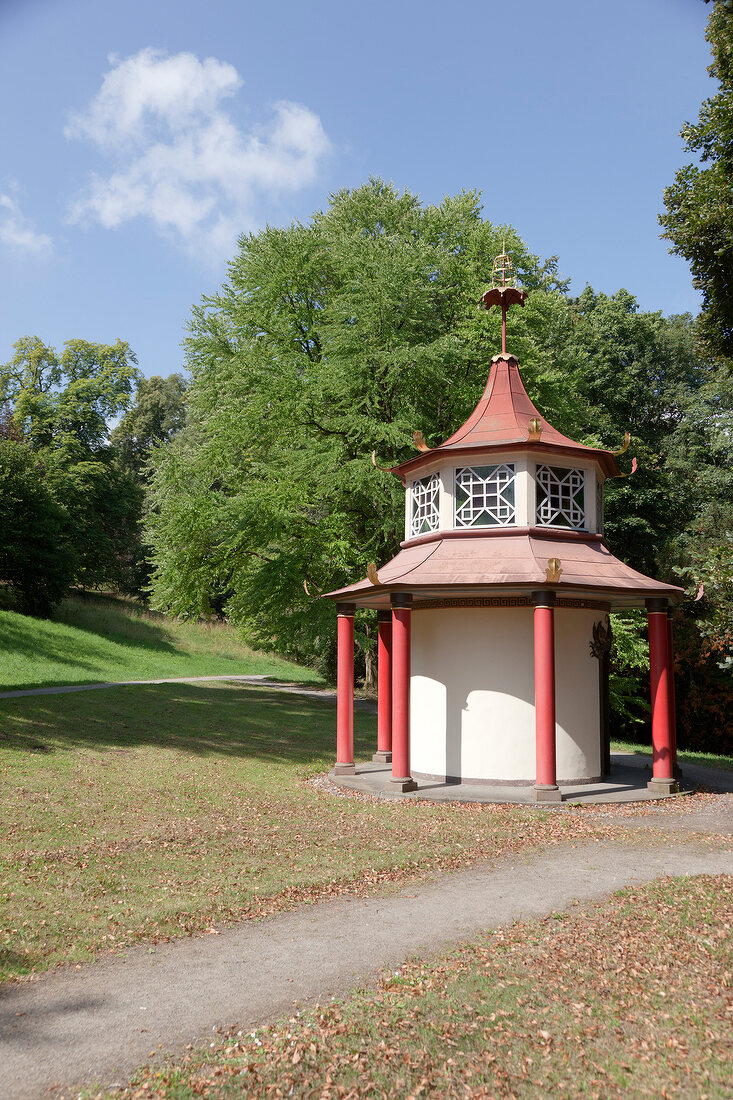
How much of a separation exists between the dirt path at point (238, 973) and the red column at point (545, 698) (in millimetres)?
4377

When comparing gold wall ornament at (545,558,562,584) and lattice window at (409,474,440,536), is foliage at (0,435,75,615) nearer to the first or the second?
lattice window at (409,474,440,536)

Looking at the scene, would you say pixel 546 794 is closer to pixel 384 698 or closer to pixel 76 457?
pixel 384 698

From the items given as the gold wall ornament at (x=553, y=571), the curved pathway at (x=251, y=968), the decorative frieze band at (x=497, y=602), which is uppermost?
the gold wall ornament at (x=553, y=571)

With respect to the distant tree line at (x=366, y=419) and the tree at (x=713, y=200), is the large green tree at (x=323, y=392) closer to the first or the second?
the distant tree line at (x=366, y=419)

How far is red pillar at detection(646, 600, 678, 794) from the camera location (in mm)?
15430

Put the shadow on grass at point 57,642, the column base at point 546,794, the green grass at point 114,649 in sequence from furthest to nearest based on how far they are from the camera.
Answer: the shadow on grass at point 57,642 → the green grass at point 114,649 → the column base at point 546,794

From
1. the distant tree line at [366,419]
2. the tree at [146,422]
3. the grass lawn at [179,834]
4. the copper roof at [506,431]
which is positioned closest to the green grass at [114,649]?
the distant tree line at [366,419]

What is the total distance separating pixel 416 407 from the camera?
24797 millimetres

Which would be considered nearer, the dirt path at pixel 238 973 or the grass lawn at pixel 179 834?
the dirt path at pixel 238 973

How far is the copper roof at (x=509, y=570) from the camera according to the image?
561 inches

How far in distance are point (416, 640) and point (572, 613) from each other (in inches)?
123

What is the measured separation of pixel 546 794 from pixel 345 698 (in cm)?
470

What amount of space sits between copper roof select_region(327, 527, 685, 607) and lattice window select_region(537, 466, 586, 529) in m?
0.35

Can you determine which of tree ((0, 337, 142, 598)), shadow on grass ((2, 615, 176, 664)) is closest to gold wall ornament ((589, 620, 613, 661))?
shadow on grass ((2, 615, 176, 664))
